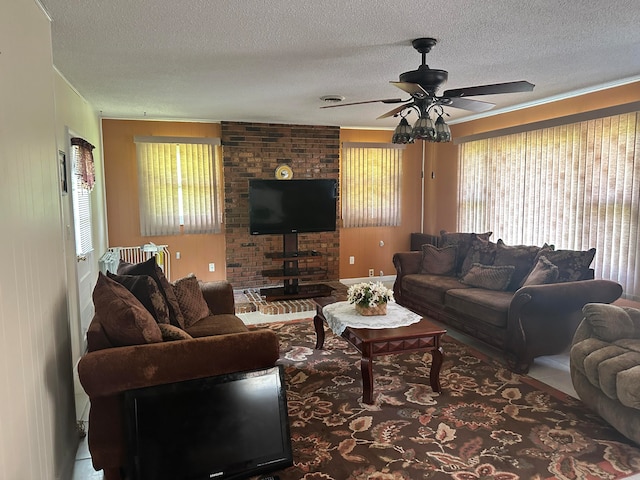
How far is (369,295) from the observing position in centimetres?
353

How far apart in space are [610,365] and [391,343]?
1.35m

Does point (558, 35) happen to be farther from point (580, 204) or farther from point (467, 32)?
point (580, 204)

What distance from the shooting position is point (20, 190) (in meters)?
1.88

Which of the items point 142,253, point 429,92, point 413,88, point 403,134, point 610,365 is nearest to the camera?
point 610,365

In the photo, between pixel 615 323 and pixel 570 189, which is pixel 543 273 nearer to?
pixel 615 323

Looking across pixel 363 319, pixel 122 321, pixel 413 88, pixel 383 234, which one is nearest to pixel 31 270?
pixel 122 321

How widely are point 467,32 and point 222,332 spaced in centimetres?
270

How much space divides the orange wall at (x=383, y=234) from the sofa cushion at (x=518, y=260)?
9.25 feet

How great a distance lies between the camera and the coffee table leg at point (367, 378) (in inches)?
121

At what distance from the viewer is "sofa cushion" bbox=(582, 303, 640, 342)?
9.45ft

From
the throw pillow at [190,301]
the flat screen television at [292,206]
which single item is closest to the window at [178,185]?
the flat screen television at [292,206]

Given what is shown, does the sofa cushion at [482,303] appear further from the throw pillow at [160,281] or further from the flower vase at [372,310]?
the throw pillow at [160,281]

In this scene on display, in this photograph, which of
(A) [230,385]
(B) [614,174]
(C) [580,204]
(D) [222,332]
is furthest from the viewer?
(C) [580,204]

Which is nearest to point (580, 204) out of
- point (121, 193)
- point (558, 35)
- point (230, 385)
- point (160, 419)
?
point (558, 35)
